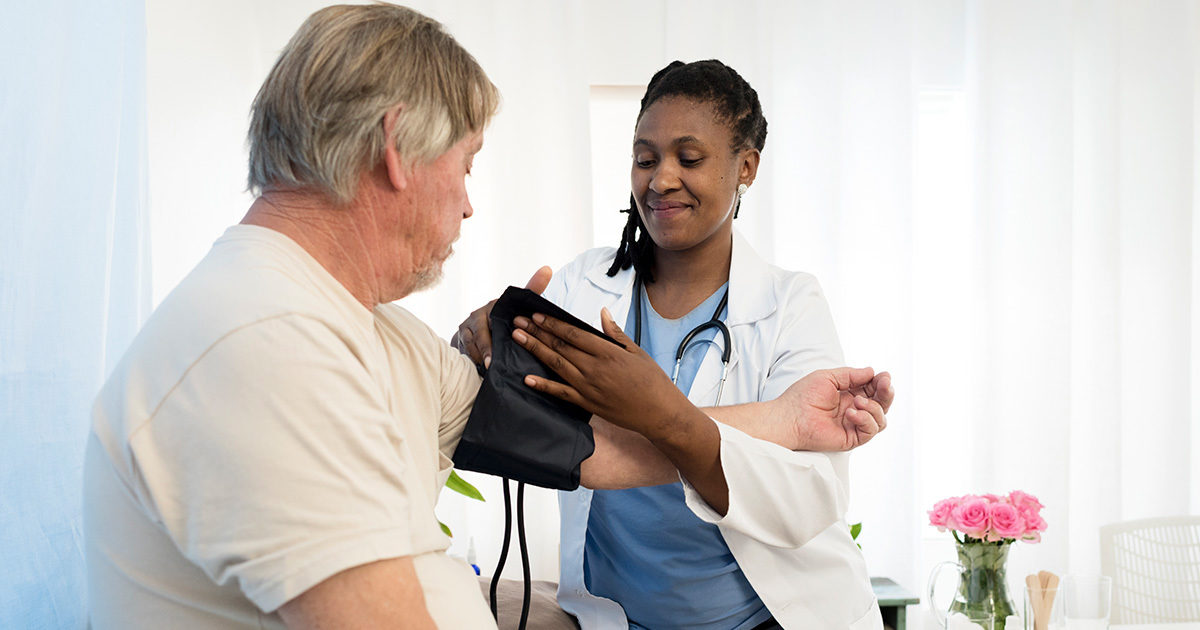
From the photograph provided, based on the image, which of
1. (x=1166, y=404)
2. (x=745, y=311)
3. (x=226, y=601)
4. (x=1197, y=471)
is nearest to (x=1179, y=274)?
(x=1166, y=404)

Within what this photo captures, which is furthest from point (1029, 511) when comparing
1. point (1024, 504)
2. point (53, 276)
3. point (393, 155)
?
point (53, 276)

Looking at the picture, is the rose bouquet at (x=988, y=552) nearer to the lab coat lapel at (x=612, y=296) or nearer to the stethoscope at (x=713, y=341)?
the stethoscope at (x=713, y=341)

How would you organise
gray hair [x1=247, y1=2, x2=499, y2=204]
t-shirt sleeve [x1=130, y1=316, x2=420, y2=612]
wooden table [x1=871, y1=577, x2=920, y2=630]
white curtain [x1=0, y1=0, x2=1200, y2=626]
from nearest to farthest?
1. t-shirt sleeve [x1=130, y1=316, x2=420, y2=612]
2. gray hair [x1=247, y1=2, x2=499, y2=204]
3. wooden table [x1=871, y1=577, x2=920, y2=630]
4. white curtain [x1=0, y1=0, x2=1200, y2=626]

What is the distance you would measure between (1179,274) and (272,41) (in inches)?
131

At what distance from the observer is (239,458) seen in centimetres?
68

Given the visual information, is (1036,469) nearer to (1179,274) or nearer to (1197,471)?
(1197,471)

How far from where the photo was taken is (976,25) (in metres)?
3.26

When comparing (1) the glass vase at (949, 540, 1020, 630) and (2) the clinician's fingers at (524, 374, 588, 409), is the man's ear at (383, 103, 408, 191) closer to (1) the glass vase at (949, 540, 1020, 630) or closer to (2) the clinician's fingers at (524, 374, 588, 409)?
(2) the clinician's fingers at (524, 374, 588, 409)

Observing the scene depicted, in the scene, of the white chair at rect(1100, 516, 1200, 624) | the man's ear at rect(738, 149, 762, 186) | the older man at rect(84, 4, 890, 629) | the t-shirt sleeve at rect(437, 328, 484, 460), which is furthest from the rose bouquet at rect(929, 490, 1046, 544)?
the older man at rect(84, 4, 890, 629)

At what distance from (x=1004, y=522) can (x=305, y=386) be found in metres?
1.65

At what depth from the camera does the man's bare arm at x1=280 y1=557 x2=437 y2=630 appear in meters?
0.68

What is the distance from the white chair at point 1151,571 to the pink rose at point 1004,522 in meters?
0.70

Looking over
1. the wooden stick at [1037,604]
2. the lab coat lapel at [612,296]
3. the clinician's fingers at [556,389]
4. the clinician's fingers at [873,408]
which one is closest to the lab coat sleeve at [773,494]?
the clinician's fingers at [873,408]

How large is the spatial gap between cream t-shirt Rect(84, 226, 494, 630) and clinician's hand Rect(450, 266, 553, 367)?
Result: 1.30 feet
